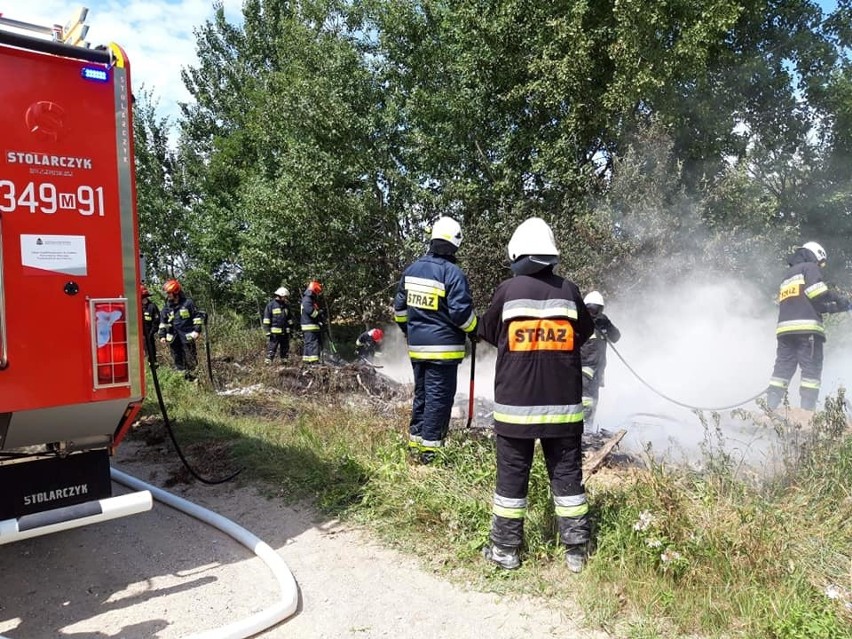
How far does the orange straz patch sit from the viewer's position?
141 inches

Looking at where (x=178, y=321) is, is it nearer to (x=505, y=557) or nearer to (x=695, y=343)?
(x=505, y=557)

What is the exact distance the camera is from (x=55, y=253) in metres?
3.12

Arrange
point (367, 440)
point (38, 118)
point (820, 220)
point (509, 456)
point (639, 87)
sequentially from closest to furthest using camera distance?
point (38, 118) < point (509, 456) < point (367, 440) < point (639, 87) < point (820, 220)

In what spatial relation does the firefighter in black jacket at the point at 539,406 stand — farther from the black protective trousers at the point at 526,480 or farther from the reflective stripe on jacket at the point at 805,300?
the reflective stripe on jacket at the point at 805,300

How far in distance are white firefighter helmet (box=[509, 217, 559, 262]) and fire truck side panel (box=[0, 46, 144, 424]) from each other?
2.15m

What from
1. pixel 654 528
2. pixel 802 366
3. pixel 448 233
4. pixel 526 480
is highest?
pixel 448 233

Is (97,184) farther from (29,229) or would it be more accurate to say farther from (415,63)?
(415,63)

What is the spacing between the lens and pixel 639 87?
12453 millimetres

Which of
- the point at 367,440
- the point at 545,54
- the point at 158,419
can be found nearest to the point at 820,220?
the point at 545,54

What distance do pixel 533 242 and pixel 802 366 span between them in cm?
542

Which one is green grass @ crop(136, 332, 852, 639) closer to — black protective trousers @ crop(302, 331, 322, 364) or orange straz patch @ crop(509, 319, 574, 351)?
orange straz patch @ crop(509, 319, 574, 351)

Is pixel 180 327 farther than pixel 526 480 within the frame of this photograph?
Yes

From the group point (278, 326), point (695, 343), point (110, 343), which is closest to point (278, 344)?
point (278, 326)

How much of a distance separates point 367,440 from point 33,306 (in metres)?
3.34
